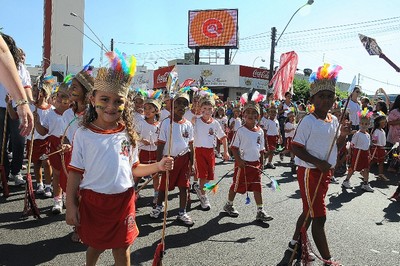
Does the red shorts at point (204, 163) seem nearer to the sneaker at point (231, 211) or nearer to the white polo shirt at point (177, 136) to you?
the sneaker at point (231, 211)

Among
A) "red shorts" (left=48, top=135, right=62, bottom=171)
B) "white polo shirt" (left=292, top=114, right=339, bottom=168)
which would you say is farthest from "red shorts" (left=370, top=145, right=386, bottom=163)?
"red shorts" (left=48, top=135, right=62, bottom=171)

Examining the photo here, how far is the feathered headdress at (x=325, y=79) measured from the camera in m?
3.95

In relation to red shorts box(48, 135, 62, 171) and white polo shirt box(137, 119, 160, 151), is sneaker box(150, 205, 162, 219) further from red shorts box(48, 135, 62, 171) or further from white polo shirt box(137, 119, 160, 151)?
white polo shirt box(137, 119, 160, 151)

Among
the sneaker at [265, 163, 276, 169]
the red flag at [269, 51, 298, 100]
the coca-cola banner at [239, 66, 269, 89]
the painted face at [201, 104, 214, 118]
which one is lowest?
the sneaker at [265, 163, 276, 169]

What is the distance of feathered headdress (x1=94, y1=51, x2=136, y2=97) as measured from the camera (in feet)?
9.80

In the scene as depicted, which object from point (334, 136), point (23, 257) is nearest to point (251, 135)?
point (334, 136)

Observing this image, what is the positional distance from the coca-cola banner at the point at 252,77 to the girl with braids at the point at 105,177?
32834 millimetres

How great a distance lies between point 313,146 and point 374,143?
6.52m

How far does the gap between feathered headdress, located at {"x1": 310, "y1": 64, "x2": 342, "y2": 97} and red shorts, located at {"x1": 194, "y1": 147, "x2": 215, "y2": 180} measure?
9.77ft

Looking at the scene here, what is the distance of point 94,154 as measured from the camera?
2.95 m

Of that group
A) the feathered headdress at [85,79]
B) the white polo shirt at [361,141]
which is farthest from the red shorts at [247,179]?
the white polo shirt at [361,141]

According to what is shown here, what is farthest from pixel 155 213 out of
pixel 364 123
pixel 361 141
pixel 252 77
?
pixel 252 77

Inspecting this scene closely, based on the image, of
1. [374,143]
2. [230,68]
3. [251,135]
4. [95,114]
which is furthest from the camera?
[230,68]

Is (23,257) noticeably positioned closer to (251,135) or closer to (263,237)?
(263,237)
